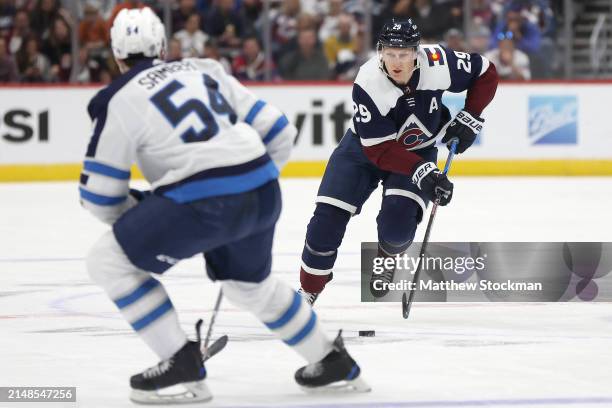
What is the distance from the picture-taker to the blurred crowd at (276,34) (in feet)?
37.9

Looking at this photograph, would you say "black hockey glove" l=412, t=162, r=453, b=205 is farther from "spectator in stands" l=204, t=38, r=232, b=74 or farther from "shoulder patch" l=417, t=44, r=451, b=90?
"spectator in stands" l=204, t=38, r=232, b=74

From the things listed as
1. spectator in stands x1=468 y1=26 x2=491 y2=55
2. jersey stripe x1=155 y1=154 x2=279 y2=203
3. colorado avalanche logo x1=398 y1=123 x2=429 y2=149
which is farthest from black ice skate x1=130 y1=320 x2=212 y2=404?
spectator in stands x1=468 y1=26 x2=491 y2=55

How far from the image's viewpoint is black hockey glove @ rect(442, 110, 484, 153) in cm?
527

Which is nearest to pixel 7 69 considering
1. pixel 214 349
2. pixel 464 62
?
pixel 464 62

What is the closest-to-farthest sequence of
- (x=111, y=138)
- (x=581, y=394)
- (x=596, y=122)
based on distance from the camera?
(x=111, y=138), (x=581, y=394), (x=596, y=122)

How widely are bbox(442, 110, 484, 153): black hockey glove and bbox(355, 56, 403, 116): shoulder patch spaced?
35 cm

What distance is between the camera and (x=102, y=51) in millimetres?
11633

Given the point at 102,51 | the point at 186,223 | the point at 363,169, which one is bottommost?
the point at 102,51

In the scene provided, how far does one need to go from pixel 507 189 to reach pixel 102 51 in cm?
370

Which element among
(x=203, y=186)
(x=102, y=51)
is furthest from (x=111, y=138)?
(x=102, y=51)

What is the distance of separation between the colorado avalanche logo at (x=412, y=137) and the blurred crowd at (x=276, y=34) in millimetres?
6443

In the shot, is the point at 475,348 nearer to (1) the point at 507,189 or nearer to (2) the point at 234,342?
(2) the point at 234,342

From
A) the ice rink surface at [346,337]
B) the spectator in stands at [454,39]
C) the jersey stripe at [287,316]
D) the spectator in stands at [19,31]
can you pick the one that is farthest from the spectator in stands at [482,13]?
the jersey stripe at [287,316]

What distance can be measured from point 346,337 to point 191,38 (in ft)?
24.0
